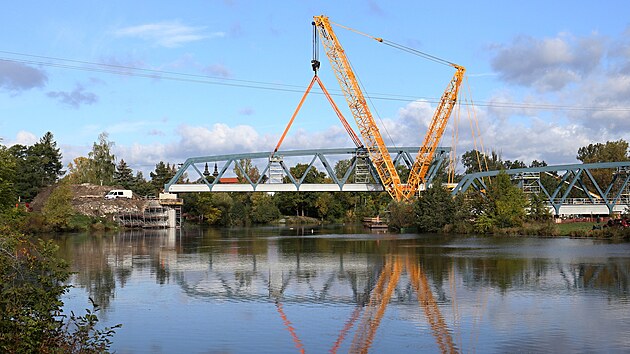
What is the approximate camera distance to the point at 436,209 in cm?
7606

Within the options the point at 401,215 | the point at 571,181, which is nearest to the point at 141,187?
the point at 401,215

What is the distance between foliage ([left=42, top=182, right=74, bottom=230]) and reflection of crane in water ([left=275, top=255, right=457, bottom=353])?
60714mm

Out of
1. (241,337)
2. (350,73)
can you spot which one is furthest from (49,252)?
(350,73)

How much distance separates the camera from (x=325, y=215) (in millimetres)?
138625

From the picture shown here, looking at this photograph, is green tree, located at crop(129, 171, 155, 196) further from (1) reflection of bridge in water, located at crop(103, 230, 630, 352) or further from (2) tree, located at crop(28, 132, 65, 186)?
(1) reflection of bridge in water, located at crop(103, 230, 630, 352)

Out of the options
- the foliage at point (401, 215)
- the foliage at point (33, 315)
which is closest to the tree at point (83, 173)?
the foliage at point (401, 215)

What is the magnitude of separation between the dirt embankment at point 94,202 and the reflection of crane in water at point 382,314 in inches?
2749

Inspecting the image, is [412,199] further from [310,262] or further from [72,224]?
[310,262]

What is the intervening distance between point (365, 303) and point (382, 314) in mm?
2276

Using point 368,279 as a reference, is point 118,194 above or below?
above

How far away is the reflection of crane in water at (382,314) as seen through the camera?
1661 centimetres

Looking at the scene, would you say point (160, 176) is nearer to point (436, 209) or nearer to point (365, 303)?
point (436, 209)

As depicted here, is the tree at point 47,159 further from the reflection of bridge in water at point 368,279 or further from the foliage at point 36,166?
the reflection of bridge in water at point 368,279

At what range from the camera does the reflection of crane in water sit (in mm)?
16609
